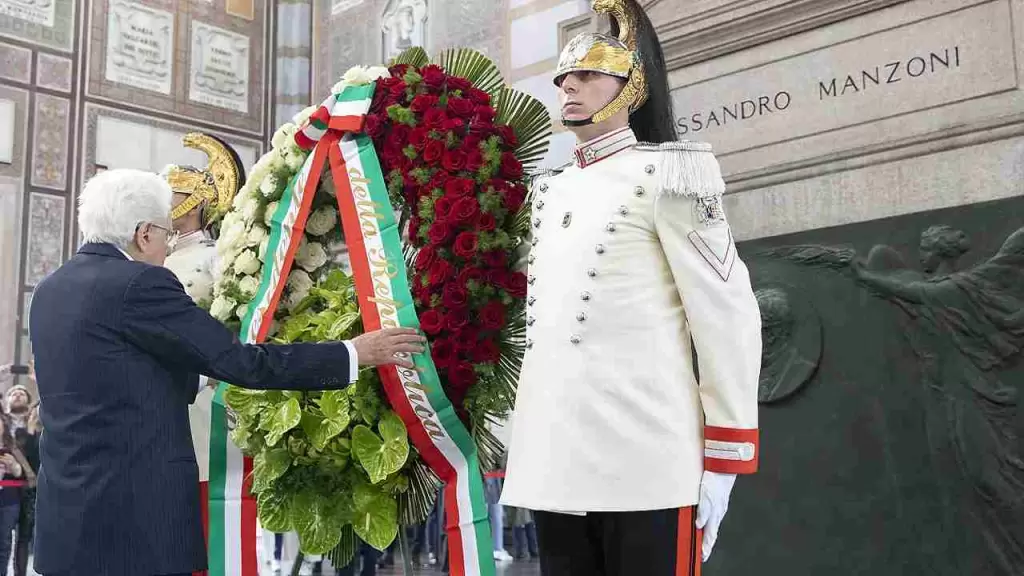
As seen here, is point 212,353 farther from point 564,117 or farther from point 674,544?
point 674,544

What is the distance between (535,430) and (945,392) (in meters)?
1.99

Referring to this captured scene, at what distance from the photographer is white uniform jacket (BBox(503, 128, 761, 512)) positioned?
1745mm

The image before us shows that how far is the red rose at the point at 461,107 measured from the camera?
8.60ft

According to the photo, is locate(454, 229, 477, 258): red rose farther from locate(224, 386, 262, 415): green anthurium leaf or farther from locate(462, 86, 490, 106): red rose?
locate(224, 386, 262, 415): green anthurium leaf

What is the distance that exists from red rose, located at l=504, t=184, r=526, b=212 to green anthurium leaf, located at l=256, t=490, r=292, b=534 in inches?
39.4

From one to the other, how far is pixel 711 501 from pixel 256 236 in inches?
68.6

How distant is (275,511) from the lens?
265cm

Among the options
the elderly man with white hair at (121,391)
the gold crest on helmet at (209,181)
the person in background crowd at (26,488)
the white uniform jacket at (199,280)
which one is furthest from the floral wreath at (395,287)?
the person in background crowd at (26,488)

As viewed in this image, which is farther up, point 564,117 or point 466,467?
point 564,117

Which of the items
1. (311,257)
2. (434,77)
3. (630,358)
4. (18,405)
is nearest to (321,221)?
(311,257)

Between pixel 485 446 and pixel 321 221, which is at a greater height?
pixel 321 221

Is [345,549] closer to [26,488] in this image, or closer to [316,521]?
[316,521]

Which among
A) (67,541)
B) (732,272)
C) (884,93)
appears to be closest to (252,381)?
(67,541)

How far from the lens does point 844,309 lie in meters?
3.54
